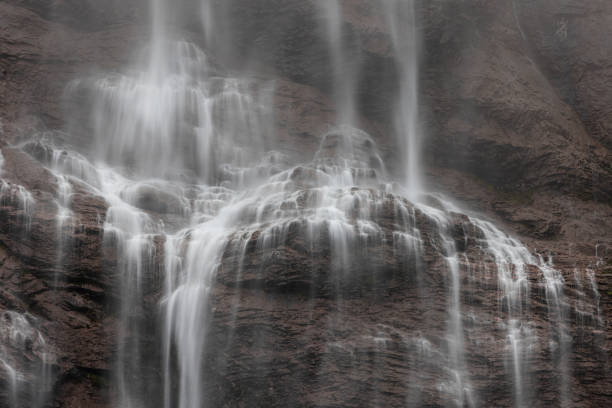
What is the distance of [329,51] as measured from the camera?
2758 cm

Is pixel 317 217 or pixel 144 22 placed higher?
pixel 144 22

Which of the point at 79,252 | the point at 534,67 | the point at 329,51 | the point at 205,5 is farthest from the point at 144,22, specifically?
the point at 534,67

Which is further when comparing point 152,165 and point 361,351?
point 152,165

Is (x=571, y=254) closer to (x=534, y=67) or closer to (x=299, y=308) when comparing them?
(x=299, y=308)

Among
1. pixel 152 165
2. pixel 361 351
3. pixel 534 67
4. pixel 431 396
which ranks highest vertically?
pixel 534 67

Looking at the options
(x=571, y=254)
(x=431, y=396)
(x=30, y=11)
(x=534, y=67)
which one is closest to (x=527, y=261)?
(x=571, y=254)

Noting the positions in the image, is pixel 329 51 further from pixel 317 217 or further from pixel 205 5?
pixel 317 217

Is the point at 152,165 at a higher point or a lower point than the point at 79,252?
higher

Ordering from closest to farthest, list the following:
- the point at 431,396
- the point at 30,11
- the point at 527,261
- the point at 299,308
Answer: the point at 431,396
the point at 299,308
the point at 527,261
the point at 30,11

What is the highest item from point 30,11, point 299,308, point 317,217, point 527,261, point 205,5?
point 205,5

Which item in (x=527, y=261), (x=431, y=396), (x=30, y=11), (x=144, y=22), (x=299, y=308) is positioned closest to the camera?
(x=431, y=396)

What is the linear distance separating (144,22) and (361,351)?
20.3 m

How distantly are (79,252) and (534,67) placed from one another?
2126 cm

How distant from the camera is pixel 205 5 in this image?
30.2 metres
